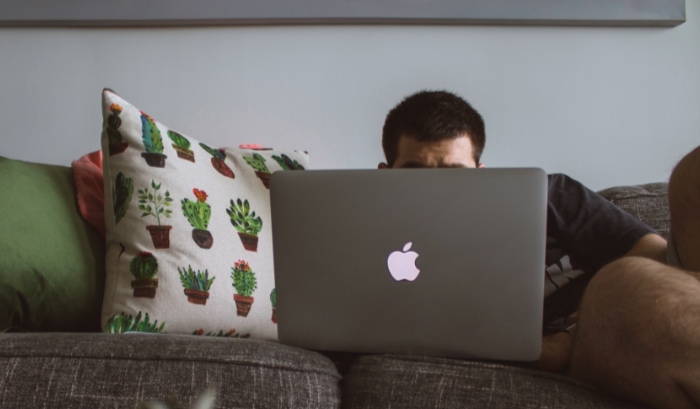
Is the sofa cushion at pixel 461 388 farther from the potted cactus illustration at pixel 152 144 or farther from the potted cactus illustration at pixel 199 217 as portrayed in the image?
the potted cactus illustration at pixel 152 144

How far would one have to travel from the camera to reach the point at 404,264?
0.91m

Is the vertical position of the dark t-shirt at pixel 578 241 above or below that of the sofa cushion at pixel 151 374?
above

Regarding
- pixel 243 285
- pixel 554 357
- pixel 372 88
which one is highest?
pixel 372 88

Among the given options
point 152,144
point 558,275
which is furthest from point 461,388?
point 152,144

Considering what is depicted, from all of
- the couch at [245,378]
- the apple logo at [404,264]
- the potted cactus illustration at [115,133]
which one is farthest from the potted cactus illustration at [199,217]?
the apple logo at [404,264]

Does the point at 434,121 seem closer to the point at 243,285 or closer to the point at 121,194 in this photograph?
the point at 243,285

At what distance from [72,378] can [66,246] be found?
44 centimetres

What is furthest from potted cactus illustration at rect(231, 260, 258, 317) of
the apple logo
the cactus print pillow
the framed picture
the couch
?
the framed picture

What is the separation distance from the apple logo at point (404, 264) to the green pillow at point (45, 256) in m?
0.62

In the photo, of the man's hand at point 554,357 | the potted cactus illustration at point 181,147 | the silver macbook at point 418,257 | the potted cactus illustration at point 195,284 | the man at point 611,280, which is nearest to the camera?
the man at point 611,280

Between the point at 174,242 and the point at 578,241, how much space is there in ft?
2.53

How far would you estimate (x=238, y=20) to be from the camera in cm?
172

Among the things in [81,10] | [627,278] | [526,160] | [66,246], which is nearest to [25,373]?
[66,246]

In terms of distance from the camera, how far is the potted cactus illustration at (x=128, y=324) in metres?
1.19
